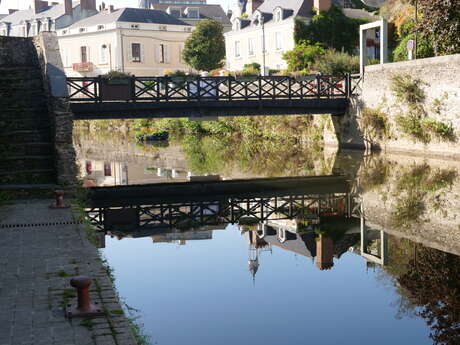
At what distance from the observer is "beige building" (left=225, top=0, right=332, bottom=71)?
4153 centimetres

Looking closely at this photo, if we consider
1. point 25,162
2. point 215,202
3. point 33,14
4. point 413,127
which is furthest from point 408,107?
point 33,14

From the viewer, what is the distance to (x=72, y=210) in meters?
11.3

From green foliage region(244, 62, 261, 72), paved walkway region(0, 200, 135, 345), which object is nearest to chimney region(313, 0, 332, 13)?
green foliage region(244, 62, 261, 72)

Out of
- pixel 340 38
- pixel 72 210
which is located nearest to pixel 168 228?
pixel 72 210

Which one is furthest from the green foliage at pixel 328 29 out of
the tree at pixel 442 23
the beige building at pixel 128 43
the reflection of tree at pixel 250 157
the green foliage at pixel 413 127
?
the green foliage at pixel 413 127

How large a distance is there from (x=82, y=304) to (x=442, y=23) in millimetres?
20274

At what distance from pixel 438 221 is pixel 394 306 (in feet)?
14.7

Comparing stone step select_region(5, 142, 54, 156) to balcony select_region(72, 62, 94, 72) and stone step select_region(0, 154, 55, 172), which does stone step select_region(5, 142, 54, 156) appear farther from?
balcony select_region(72, 62, 94, 72)

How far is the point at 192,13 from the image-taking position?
67875 mm

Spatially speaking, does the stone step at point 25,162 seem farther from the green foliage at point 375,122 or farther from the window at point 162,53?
the window at point 162,53

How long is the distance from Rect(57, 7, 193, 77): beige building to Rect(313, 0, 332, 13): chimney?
1833 cm

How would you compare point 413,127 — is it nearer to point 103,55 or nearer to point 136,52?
point 136,52

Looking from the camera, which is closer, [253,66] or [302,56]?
[302,56]

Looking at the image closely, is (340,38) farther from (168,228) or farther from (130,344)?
(130,344)
